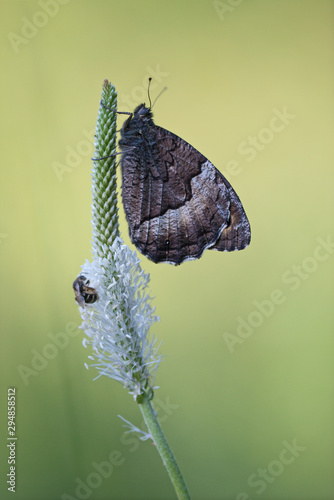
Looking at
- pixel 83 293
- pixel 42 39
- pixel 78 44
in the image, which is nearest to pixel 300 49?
pixel 78 44

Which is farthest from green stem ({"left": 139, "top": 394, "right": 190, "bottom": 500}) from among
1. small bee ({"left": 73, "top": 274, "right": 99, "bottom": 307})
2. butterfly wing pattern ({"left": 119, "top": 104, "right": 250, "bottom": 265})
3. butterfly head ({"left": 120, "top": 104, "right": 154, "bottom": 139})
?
butterfly head ({"left": 120, "top": 104, "right": 154, "bottom": 139})

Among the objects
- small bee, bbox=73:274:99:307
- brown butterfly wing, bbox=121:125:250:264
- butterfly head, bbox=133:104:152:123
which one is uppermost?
butterfly head, bbox=133:104:152:123

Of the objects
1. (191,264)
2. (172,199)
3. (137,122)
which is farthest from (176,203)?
(191,264)

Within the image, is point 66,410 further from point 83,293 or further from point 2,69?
point 2,69

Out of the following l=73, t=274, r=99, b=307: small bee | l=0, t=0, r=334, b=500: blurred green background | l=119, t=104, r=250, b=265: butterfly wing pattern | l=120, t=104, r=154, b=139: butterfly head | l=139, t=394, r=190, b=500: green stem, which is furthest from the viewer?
l=0, t=0, r=334, b=500: blurred green background

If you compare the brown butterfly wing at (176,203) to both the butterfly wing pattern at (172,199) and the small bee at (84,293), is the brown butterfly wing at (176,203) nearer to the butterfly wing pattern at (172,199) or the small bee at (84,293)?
the butterfly wing pattern at (172,199)

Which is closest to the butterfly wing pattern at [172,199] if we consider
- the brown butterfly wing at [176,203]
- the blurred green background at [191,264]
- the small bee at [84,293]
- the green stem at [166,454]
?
the brown butterfly wing at [176,203]

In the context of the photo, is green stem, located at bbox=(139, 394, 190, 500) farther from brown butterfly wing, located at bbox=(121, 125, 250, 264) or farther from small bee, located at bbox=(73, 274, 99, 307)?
brown butterfly wing, located at bbox=(121, 125, 250, 264)
